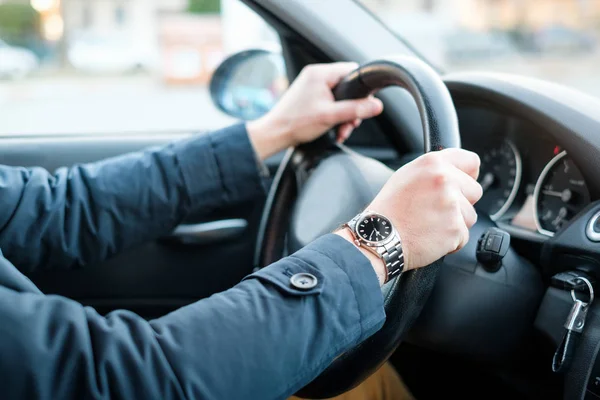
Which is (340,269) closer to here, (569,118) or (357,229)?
(357,229)

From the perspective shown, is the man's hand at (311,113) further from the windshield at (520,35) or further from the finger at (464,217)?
the windshield at (520,35)

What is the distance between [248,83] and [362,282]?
1012 millimetres

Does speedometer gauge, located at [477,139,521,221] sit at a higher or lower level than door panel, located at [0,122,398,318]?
higher

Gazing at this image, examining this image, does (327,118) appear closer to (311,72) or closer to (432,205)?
(311,72)

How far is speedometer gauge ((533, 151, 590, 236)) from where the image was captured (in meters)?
0.99

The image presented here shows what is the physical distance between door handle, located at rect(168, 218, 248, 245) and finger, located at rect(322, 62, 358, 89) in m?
0.60

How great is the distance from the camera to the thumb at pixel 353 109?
1.13 m

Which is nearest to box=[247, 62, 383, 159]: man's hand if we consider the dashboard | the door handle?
the dashboard

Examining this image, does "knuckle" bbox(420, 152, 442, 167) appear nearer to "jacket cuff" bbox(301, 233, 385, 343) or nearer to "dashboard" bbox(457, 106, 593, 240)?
"jacket cuff" bbox(301, 233, 385, 343)

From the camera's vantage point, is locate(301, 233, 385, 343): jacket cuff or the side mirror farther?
the side mirror

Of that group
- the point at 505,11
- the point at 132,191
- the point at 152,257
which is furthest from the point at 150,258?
the point at 505,11

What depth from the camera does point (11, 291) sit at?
0.66 m

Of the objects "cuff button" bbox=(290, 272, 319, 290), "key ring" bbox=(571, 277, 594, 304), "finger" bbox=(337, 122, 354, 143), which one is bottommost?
"key ring" bbox=(571, 277, 594, 304)

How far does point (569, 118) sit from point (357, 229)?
40cm
